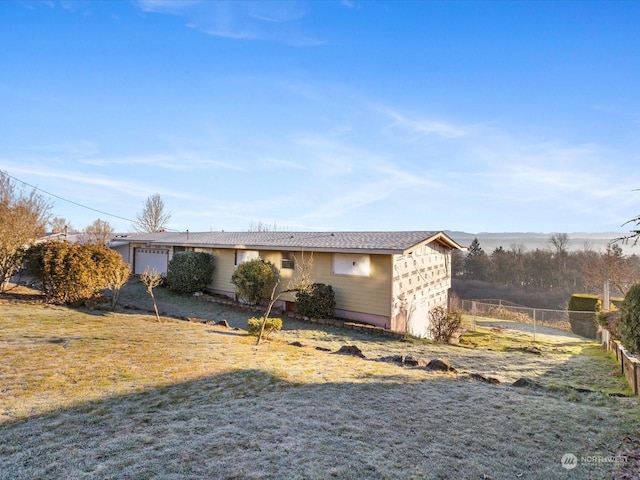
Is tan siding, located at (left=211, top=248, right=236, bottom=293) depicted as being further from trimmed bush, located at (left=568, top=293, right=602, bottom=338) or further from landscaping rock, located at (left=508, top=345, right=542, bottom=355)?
trimmed bush, located at (left=568, top=293, right=602, bottom=338)

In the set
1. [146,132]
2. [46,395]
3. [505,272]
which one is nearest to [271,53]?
[146,132]

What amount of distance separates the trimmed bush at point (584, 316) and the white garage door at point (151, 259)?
958 inches

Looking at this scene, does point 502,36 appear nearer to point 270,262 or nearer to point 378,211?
point 270,262

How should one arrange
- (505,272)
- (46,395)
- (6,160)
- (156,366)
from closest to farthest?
(46,395)
(156,366)
(6,160)
(505,272)

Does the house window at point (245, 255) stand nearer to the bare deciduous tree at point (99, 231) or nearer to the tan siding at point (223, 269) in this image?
the tan siding at point (223, 269)

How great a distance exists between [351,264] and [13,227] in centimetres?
1292

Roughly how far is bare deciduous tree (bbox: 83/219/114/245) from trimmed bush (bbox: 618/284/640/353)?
1289 inches

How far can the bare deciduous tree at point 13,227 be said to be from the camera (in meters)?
12.4

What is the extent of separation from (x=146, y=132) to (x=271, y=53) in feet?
25.6

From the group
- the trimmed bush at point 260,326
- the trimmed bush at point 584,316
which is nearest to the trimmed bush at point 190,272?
the trimmed bush at point 260,326

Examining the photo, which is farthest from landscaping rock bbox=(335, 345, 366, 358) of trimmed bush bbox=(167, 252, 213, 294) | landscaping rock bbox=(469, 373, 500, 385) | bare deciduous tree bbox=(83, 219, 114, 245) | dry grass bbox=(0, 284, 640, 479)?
bare deciduous tree bbox=(83, 219, 114, 245)

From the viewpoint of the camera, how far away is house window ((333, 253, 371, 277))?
13.0 m

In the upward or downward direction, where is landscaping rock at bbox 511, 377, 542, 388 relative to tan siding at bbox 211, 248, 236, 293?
downward

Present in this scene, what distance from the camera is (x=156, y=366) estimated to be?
6.48 metres
